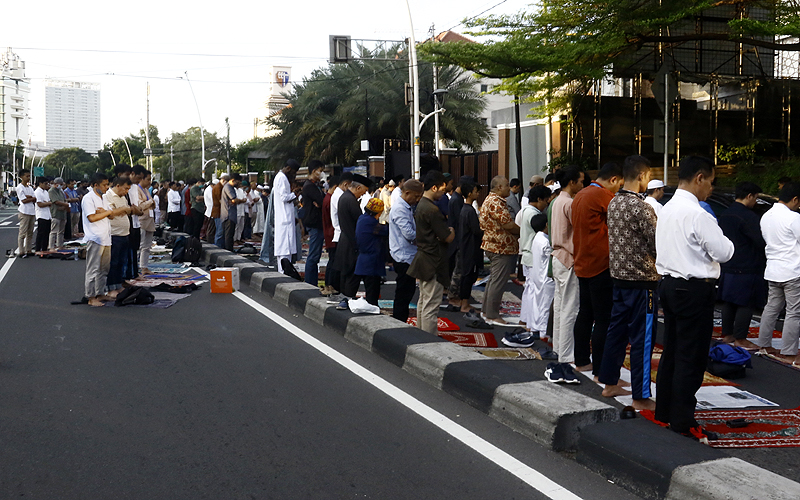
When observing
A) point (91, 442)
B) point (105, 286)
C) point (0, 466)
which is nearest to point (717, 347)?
point (91, 442)

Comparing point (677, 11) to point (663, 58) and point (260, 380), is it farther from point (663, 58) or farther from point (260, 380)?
point (260, 380)

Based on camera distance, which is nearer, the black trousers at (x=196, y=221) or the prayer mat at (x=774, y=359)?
the prayer mat at (x=774, y=359)

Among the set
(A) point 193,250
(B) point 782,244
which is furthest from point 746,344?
(A) point 193,250

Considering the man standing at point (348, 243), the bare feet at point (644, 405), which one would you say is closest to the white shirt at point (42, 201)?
the man standing at point (348, 243)

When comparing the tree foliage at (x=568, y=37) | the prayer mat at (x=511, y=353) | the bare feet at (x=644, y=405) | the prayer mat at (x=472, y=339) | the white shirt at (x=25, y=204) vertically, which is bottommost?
the bare feet at (x=644, y=405)

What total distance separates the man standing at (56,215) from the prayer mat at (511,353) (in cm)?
1450

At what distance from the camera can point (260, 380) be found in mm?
6371

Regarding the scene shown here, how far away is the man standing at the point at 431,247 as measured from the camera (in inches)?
303

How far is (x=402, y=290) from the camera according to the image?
8625mm

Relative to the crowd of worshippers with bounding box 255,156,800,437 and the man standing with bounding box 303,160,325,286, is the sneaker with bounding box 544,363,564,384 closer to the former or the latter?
the crowd of worshippers with bounding box 255,156,800,437

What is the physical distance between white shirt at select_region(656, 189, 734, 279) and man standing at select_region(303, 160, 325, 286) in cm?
739

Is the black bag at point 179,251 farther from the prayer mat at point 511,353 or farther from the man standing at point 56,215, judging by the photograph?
the prayer mat at point 511,353

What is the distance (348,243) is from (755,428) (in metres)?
5.54

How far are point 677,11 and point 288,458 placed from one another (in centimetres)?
1416
